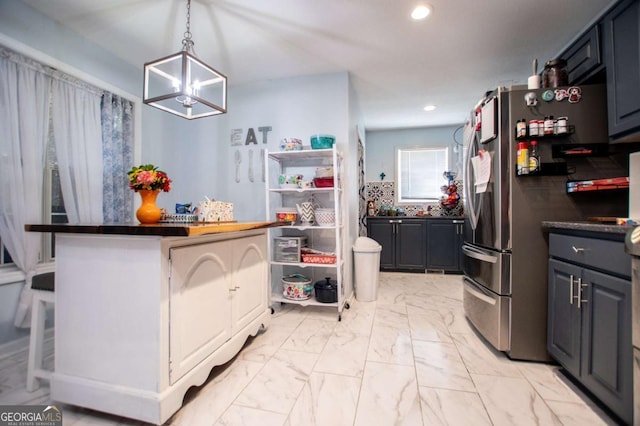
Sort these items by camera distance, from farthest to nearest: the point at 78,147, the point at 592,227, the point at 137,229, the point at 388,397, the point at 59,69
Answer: the point at 78,147
the point at 59,69
the point at 388,397
the point at 592,227
the point at 137,229

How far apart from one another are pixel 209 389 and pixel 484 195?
6.90 ft

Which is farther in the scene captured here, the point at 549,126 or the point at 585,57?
the point at 585,57

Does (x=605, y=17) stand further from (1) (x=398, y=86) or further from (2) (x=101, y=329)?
(2) (x=101, y=329)

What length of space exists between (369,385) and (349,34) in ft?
8.24

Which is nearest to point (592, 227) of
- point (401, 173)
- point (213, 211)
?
point (213, 211)

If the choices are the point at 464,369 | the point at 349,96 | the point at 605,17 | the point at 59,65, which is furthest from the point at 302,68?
the point at 464,369

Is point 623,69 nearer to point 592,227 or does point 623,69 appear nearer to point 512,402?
point 592,227

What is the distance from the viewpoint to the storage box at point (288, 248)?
2689mm

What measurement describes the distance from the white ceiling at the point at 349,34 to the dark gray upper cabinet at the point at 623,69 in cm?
44

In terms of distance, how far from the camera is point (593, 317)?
4.41 feet

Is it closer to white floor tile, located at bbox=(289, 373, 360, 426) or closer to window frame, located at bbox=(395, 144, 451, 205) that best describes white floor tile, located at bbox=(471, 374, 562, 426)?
white floor tile, located at bbox=(289, 373, 360, 426)

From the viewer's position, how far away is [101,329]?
126 cm

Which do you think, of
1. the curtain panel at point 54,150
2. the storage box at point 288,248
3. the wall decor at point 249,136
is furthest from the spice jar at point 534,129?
the curtain panel at point 54,150

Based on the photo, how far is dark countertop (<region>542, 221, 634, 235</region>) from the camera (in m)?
1.17
